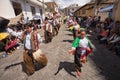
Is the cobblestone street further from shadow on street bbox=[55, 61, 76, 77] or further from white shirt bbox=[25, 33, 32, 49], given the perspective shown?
white shirt bbox=[25, 33, 32, 49]

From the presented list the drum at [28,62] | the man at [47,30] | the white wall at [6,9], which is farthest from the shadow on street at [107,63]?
the white wall at [6,9]

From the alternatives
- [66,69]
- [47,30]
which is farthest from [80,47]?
[47,30]

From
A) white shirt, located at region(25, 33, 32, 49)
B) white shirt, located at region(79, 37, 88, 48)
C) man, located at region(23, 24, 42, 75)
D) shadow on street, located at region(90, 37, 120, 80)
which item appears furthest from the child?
white shirt, located at region(25, 33, 32, 49)

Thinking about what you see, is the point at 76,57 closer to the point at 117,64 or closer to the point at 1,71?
the point at 117,64

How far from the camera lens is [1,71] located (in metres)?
4.92

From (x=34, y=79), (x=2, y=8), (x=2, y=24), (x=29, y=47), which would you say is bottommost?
(x=34, y=79)

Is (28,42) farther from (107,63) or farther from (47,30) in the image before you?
(47,30)

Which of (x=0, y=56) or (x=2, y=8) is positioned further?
(x=2, y=8)

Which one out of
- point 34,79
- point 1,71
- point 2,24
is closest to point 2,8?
point 2,24

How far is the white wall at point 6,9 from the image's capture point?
378 inches

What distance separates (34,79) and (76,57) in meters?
1.70

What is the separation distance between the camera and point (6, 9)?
33.1 feet

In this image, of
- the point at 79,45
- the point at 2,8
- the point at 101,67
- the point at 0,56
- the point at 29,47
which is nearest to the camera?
the point at 79,45

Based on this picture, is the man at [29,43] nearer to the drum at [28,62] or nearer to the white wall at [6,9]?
the drum at [28,62]
